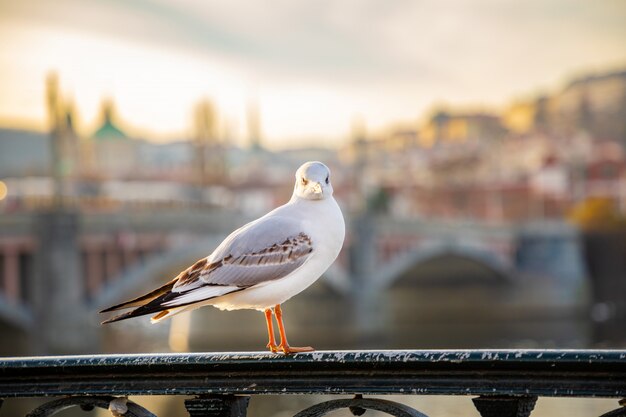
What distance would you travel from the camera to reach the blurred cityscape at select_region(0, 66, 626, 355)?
24656mm

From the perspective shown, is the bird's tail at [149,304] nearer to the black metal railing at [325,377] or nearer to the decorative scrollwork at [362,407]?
the black metal railing at [325,377]

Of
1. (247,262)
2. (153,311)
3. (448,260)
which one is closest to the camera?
(153,311)

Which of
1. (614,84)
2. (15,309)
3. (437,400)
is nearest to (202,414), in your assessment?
(437,400)

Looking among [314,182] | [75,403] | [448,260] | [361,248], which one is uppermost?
[314,182]

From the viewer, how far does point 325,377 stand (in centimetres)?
195

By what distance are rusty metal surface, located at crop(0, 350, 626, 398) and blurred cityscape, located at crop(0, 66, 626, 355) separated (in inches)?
856

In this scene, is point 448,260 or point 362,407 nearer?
point 362,407

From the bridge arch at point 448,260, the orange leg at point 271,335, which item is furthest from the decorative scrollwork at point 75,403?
the bridge arch at point 448,260

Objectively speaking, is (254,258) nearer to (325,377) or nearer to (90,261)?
(325,377)

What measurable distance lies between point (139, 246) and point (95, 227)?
1057mm

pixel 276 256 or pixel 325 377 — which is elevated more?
pixel 276 256

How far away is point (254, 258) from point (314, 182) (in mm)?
181

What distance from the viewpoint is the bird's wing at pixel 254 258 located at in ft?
7.16

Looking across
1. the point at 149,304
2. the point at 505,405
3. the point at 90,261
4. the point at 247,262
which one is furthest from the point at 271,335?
the point at 90,261
